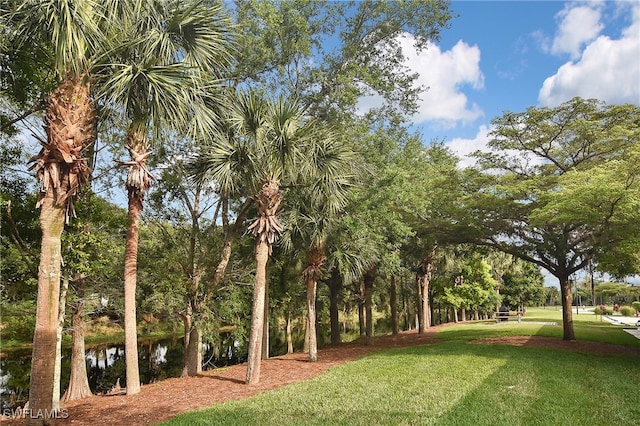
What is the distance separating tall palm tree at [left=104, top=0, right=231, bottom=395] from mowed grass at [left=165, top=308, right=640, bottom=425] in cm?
407

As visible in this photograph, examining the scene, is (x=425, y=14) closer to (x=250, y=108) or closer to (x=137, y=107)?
(x=250, y=108)

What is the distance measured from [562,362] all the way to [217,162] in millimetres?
11429

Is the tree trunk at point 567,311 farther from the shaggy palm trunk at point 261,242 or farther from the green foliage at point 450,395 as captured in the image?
the shaggy palm trunk at point 261,242

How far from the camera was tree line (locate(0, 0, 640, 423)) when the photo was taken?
725cm

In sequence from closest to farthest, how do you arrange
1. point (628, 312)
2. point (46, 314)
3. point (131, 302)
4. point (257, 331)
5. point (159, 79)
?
point (46, 314)
point (159, 79)
point (131, 302)
point (257, 331)
point (628, 312)

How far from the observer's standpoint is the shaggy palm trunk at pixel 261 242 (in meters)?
11.2

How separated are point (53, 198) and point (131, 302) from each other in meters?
3.86

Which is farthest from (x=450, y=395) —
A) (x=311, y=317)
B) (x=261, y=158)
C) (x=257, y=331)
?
(x=311, y=317)

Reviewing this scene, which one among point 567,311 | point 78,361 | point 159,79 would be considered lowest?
point 78,361

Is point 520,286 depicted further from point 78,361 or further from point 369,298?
point 78,361

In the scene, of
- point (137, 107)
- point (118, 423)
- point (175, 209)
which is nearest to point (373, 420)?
point (118, 423)

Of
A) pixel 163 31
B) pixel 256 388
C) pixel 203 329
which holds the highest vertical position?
pixel 163 31

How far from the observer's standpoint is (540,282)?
51.6m

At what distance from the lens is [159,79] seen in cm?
754
